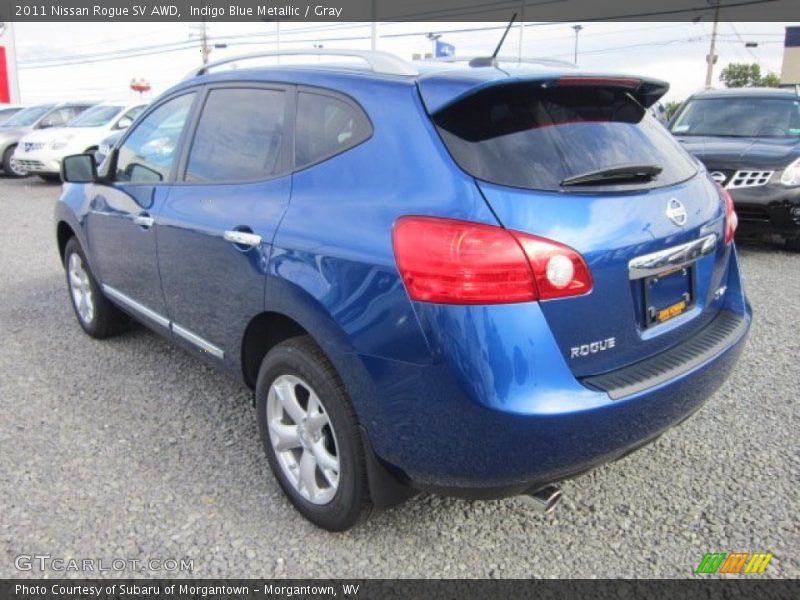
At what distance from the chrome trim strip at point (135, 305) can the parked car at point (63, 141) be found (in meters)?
10.6

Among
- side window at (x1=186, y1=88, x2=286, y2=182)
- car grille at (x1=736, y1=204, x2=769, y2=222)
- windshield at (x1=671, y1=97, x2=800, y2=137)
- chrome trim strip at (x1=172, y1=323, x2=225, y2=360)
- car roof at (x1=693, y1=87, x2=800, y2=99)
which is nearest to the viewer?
side window at (x1=186, y1=88, x2=286, y2=182)

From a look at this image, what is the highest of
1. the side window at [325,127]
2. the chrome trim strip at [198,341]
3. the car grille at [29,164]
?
the side window at [325,127]

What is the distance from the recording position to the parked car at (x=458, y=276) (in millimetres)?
1906

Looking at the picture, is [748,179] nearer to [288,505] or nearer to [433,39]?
[288,505]

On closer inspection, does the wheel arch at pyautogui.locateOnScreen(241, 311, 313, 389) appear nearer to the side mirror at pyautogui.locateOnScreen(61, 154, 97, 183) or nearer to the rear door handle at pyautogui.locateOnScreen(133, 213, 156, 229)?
the rear door handle at pyautogui.locateOnScreen(133, 213, 156, 229)

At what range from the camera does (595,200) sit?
2.06 m

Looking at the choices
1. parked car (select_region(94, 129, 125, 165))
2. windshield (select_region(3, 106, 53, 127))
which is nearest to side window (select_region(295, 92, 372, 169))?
parked car (select_region(94, 129, 125, 165))

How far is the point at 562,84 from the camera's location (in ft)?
7.23

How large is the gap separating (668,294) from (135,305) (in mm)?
2851

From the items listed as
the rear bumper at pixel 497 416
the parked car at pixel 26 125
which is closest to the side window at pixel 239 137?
the rear bumper at pixel 497 416

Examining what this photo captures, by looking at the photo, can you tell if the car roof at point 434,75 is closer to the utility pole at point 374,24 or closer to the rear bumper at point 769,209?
the rear bumper at point 769,209

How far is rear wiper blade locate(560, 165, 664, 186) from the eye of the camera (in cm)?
208

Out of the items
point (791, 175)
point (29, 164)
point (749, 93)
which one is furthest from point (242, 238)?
point (29, 164)

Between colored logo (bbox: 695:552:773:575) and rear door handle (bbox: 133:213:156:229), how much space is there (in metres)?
2.86
